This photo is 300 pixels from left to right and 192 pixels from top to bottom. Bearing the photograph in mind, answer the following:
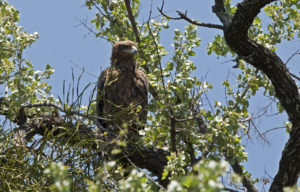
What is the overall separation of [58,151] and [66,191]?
214 centimetres

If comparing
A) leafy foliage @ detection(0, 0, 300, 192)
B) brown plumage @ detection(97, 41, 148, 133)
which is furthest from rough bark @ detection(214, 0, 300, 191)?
brown plumage @ detection(97, 41, 148, 133)

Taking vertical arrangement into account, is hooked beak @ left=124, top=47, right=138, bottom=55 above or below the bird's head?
below

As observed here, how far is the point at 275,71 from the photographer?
16.1 feet

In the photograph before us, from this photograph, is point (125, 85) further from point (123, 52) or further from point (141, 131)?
point (141, 131)

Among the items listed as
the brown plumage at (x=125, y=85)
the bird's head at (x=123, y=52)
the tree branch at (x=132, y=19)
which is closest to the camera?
the tree branch at (x=132, y=19)

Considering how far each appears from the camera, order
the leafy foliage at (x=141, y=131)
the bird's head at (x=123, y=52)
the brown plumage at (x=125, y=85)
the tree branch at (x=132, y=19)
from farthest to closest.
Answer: the bird's head at (x=123, y=52) → the brown plumage at (x=125, y=85) → the tree branch at (x=132, y=19) → the leafy foliage at (x=141, y=131)

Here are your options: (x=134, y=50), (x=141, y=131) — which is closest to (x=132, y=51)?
(x=134, y=50)

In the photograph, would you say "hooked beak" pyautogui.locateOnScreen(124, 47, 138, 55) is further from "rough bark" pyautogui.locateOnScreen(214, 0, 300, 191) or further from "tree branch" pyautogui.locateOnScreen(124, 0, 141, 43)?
"rough bark" pyautogui.locateOnScreen(214, 0, 300, 191)

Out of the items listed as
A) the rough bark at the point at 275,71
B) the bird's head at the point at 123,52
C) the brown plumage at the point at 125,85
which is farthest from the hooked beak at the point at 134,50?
the rough bark at the point at 275,71

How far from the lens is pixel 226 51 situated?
546 cm

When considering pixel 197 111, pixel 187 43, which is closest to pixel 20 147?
pixel 197 111

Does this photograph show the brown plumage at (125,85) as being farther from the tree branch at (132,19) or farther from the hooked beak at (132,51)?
the tree branch at (132,19)

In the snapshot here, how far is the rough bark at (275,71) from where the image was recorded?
4.62 metres

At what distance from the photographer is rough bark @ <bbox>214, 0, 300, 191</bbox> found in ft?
15.2
